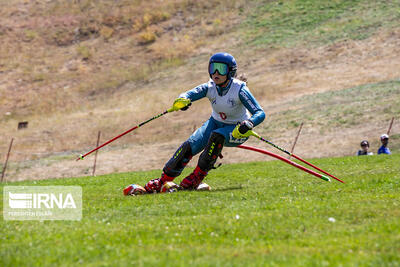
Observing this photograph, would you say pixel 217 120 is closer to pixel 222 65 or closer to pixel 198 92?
pixel 198 92

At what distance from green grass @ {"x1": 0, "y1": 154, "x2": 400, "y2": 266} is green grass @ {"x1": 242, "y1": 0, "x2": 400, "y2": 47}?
4217 centimetres

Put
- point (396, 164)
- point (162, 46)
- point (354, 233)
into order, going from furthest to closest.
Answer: point (162, 46) → point (396, 164) → point (354, 233)

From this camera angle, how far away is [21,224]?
8086 mm

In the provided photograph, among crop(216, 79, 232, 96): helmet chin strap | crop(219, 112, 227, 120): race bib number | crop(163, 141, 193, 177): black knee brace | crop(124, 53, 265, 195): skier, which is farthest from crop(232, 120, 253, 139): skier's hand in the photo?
crop(163, 141, 193, 177): black knee brace

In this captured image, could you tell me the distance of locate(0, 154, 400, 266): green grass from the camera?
5926 millimetres

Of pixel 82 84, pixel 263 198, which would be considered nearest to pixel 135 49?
pixel 82 84

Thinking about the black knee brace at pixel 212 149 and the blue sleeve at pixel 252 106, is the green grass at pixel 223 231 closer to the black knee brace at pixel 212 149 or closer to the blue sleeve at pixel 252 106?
the black knee brace at pixel 212 149

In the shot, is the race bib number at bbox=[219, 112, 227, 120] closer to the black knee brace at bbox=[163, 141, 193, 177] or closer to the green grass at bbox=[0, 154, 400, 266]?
the black knee brace at bbox=[163, 141, 193, 177]

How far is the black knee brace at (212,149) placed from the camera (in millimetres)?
11130

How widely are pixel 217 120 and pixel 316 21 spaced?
4567 cm

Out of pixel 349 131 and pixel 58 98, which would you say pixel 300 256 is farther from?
pixel 58 98

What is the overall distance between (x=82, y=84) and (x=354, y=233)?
49.0 m

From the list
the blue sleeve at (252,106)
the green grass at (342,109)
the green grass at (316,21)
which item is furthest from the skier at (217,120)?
the green grass at (316,21)

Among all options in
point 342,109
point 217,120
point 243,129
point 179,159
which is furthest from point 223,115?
point 342,109
